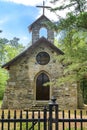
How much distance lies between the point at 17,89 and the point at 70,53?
1068 centimetres

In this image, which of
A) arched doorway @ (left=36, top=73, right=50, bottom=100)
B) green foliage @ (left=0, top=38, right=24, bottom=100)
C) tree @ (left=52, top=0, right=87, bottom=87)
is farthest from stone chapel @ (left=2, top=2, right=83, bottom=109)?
green foliage @ (left=0, top=38, right=24, bottom=100)

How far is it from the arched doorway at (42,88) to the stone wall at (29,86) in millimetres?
289

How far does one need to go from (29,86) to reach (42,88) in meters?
1.07

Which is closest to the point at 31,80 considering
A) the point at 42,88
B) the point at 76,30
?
the point at 42,88

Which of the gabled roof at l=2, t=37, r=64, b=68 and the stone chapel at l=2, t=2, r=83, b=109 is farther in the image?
the gabled roof at l=2, t=37, r=64, b=68

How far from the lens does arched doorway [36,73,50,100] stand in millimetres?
23562

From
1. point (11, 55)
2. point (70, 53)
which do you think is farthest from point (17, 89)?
point (11, 55)

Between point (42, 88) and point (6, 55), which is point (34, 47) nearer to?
point (42, 88)

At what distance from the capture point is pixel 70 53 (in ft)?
44.9

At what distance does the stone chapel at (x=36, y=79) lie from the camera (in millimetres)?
23359

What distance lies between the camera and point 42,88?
23.7 m

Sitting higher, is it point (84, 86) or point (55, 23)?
point (55, 23)

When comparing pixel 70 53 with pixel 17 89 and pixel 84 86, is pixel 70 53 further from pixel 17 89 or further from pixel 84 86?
pixel 84 86

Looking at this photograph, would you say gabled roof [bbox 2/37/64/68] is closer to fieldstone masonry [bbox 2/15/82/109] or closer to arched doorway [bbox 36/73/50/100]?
fieldstone masonry [bbox 2/15/82/109]
